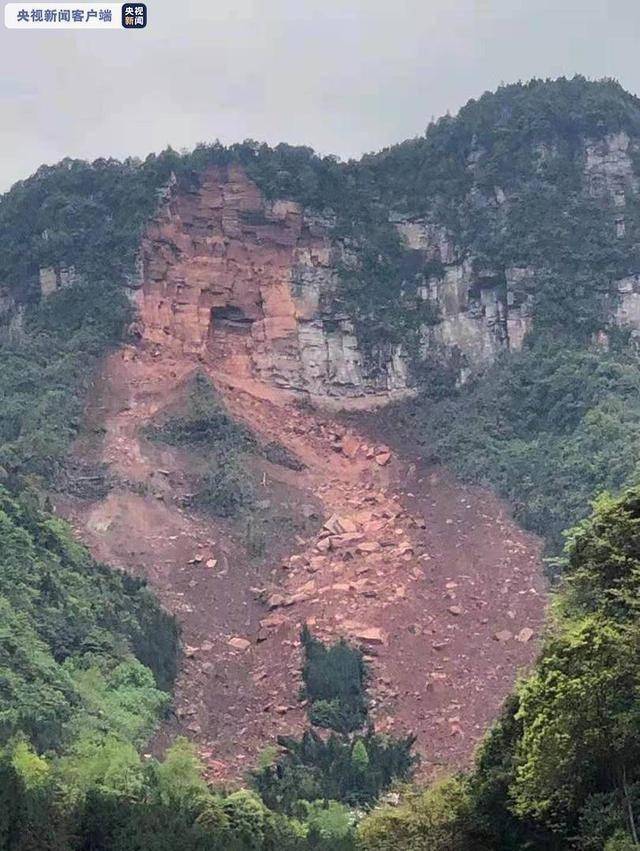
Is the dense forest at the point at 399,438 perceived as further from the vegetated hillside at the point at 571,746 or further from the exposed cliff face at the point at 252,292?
the exposed cliff face at the point at 252,292

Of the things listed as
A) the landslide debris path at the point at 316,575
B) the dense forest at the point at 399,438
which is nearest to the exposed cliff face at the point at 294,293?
the dense forest at the point at 399,438

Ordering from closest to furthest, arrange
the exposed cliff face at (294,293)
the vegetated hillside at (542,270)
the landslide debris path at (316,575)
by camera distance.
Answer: the landslide debris path at (316,575) < the vegetated hillside at (542,270) < the exposed cliff face at (294,293)

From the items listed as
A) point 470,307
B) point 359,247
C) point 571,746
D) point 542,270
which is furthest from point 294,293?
point 571,746

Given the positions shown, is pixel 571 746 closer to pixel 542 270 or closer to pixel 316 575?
pixel 316 575

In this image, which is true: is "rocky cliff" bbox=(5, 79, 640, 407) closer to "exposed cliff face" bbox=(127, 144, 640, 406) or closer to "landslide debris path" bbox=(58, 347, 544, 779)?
"exposed cliff face" bbox=(127, 144, 640, 406)

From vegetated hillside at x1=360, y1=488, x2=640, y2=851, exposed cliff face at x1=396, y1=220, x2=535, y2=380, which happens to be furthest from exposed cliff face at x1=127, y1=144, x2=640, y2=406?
vegetated hillside at x1=360, y1=488, x2=640, y2=851

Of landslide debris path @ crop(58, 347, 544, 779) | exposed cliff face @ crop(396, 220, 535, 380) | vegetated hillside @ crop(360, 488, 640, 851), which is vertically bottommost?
landslide debris path @ crop(58, 347, 544, 779)
